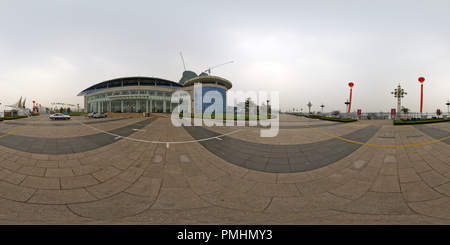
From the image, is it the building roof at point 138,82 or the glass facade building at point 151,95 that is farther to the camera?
the building roof at point 138,82

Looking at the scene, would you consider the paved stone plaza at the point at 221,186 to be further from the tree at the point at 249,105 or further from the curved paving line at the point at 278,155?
the tree at the point at 249,105

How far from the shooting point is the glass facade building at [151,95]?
148ft

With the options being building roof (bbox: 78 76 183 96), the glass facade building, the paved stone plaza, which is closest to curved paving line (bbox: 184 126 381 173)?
the paved stone plaza

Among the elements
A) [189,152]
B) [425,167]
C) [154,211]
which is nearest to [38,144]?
[189,152]

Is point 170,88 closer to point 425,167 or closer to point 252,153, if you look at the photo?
point 252,153

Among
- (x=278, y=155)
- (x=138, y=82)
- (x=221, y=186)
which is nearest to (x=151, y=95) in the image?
(x=138, y=82)

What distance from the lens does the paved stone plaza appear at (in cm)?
257

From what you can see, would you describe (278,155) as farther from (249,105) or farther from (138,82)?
(138,82)

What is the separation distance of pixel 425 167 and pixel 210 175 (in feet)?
20.0

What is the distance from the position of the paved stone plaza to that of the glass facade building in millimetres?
38449

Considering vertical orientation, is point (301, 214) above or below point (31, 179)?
below

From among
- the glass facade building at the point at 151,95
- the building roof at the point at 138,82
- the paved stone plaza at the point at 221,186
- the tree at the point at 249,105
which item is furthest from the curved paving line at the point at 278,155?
the building roof at the point at 138,82

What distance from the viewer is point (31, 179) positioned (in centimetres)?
347

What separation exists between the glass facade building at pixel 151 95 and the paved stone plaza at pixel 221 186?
3845 cm
